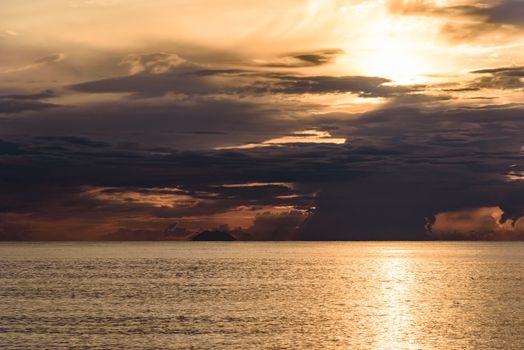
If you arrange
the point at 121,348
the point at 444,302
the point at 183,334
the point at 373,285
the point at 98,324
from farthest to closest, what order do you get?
the point at 373,285
the point at 444,302
the point at 98,324
the point at 183,334
the point at 121,348

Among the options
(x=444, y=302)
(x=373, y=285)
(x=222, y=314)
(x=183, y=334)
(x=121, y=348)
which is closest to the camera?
(x=121, y=348)

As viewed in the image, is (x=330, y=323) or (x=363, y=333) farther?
(x=330, y=323)

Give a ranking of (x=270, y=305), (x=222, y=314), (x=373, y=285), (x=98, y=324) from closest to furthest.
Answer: (x=98, y=324), (x=222, y=314), (x=270, y=305), (x=373, y=285)

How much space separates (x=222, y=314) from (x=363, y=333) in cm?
2345

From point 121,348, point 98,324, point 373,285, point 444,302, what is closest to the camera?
point 121,348

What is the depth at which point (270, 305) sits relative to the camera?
11969 centimetres

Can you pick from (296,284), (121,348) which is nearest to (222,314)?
(121,348)

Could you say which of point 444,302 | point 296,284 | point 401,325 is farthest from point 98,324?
point 296,284

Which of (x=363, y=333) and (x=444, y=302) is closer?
(x=363, y=333)

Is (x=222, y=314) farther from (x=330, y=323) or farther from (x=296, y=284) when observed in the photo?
(x=296, y=284)

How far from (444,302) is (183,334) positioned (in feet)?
185

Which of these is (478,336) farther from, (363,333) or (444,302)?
(444,302)

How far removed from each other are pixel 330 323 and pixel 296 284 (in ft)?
238

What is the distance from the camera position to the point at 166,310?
365ft
